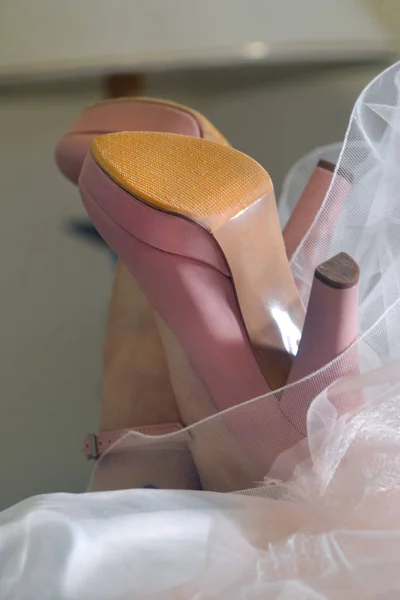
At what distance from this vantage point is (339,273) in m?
0.32

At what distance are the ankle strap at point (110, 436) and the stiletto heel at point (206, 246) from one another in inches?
3.2

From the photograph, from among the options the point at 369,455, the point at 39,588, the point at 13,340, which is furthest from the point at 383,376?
the point at 13,340

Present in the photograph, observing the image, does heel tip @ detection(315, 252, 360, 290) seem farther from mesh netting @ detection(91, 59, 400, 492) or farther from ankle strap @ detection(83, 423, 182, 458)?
ankle strap @ detection(83, 423, 182, 458)

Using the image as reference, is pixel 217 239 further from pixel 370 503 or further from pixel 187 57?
pixel 187 57

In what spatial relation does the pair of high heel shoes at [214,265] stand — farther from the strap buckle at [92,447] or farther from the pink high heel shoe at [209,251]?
the strap buckle at [92,447]

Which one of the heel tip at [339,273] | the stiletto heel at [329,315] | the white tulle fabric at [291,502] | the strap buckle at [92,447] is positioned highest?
the heel tip at [339,273]

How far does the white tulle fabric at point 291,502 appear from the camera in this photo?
290 mm

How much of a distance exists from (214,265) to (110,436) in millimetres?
199

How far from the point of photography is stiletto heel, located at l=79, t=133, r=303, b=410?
1.16 feet

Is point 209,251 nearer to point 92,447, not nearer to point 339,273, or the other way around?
point 339,273

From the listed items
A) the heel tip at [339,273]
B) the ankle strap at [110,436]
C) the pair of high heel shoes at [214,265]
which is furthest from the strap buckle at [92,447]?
the heel tip at [339,273]

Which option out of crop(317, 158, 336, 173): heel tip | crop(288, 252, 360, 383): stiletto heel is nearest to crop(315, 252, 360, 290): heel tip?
crop(288, 252, 360, 383): stiletto heel

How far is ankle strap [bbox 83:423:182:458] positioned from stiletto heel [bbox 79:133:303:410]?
3.2 inches

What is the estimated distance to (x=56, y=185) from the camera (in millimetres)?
815
